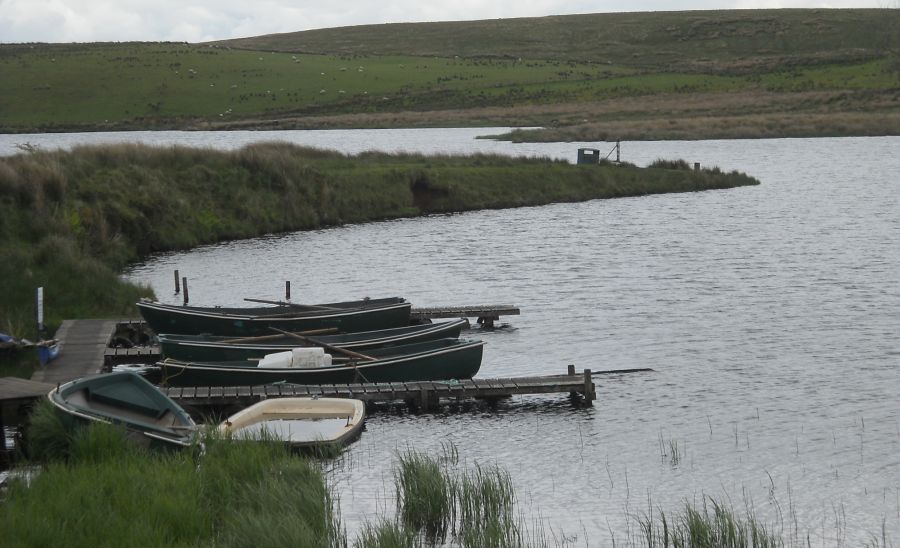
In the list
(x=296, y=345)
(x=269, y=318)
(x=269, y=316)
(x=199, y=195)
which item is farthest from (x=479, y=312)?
(x=199, y=195)

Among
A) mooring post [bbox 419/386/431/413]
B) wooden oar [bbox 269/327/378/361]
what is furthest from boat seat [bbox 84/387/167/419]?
wooden oar [bbox 269/327/378/361]

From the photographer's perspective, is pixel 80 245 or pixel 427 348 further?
pixel 80 245

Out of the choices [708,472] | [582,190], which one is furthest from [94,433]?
[582,190]

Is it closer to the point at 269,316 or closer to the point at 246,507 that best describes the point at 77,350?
the point at 269,316

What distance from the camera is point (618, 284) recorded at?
37.1 metres

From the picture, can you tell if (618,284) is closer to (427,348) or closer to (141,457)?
(427,348)

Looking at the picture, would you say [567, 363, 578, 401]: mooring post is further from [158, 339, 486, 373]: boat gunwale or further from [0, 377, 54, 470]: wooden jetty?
[0, 377, 54, 470]: wooden jetty

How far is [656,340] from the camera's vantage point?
28609 millimetres

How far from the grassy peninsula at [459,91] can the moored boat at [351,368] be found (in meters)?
67.8

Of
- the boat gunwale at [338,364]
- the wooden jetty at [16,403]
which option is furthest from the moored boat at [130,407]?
the boat gunwale at [338,364]

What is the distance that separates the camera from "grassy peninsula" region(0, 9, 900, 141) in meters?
99.1

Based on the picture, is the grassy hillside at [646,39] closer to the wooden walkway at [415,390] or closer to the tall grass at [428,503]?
the wooden walkway at [415,390]

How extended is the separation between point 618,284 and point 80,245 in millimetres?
15868

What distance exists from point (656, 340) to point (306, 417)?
10669 mm
